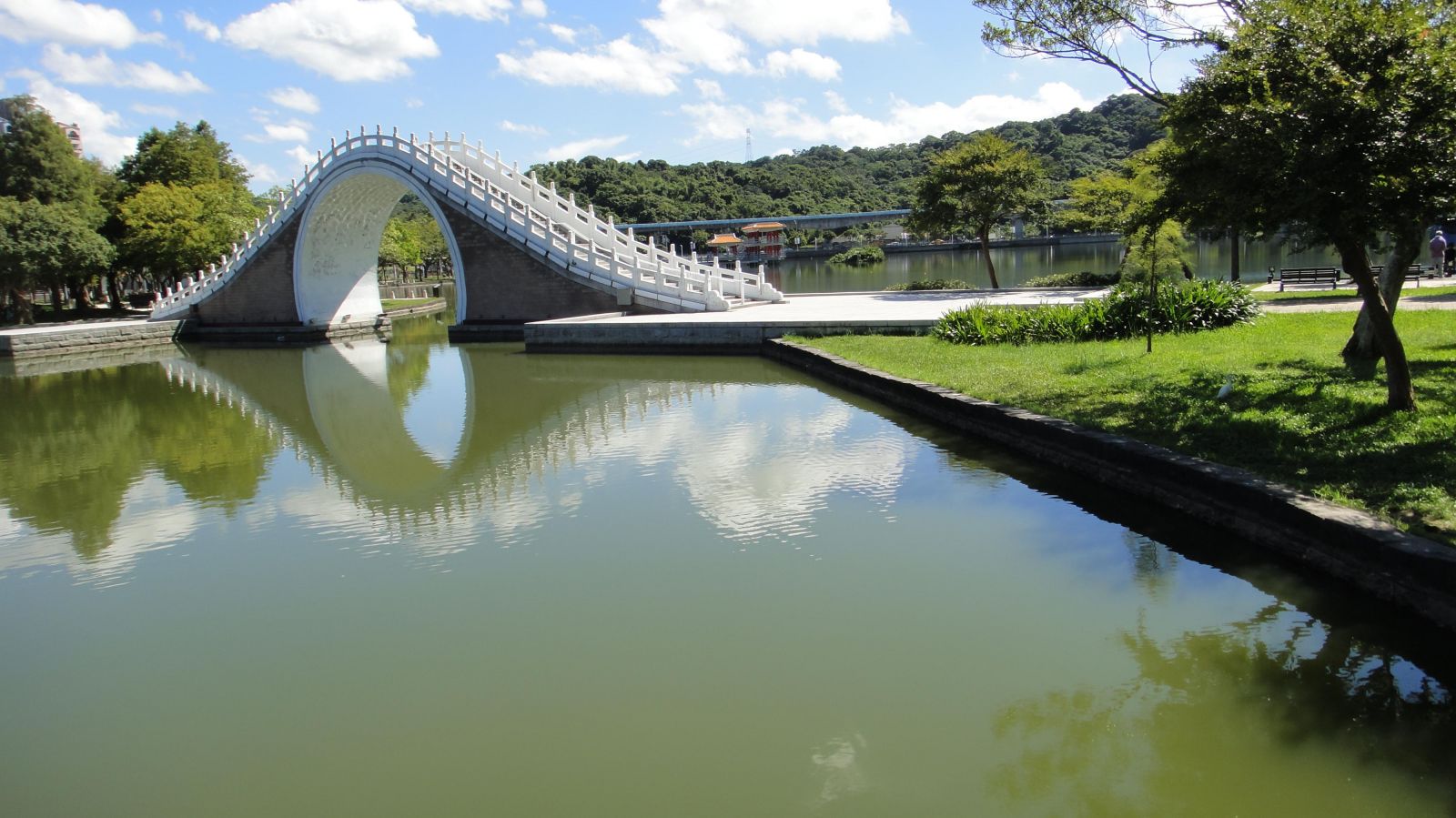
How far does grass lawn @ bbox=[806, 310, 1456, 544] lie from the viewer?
215 inches

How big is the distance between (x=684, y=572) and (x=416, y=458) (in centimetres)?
544

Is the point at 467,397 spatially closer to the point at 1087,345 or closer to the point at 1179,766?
the point at 1087,345

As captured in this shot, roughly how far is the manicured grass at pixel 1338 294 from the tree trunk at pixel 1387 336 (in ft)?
27.9

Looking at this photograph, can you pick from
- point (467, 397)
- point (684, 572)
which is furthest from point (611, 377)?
point (684, 572)

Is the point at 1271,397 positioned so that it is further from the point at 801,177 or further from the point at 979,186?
the point at 801,177

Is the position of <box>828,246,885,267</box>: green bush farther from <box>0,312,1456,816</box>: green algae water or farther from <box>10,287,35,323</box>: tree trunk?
<box>0,312,1456,816</box>: green algae water

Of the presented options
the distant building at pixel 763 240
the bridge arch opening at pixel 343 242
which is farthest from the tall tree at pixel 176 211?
the distant building at pixel 763 240

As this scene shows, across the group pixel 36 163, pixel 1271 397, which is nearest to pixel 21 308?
pixel 36 163

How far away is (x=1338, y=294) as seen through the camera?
1511 cm

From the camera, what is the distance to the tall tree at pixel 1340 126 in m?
5.74

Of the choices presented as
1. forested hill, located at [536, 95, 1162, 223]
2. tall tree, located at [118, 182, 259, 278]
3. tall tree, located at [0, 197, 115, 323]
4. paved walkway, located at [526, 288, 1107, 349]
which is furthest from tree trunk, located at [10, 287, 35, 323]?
forested hill, located at [536, 95, 1162, 223]

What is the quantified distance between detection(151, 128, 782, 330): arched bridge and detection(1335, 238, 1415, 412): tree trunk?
14161 millimetres

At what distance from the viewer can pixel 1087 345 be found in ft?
38.8

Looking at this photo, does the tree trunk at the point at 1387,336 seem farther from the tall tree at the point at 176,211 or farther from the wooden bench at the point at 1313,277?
the tall tree at the point at 176,211
